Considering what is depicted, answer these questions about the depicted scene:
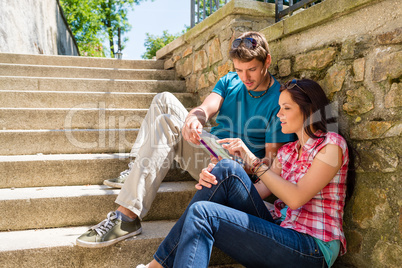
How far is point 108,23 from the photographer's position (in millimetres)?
16141

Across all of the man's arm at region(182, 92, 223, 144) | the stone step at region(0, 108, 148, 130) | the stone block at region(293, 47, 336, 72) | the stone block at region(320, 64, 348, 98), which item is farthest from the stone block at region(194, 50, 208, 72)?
the stone block at region(320, 64, 348, 98)

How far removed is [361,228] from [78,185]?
1821mm

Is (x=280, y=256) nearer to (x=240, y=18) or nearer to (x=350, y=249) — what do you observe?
(x=350, y=249)

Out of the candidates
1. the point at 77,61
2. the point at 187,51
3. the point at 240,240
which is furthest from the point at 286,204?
the point at 77,61

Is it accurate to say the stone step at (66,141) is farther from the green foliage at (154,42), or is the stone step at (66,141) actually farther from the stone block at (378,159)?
the green foliage at (154,42)

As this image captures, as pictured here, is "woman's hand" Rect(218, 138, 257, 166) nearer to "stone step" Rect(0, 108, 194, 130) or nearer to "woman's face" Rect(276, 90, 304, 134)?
"woman's face" Rect(276, 90, 304, 134)

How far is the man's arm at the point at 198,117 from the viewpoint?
6.15 feet

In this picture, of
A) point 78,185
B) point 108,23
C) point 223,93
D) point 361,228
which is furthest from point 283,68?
point 108,23

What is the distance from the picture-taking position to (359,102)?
1.55 m

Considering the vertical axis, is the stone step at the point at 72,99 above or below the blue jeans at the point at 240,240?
above

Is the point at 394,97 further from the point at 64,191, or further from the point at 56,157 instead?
the point at 56,157

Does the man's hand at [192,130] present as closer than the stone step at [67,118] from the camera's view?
Yes

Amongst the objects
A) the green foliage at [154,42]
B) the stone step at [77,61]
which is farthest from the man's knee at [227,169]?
the green foliage at [154,42]

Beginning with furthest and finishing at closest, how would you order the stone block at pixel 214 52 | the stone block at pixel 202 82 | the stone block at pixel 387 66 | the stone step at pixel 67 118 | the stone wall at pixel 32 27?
1. the stone wall at pixel 32 27
2. the stone block at pixel 202 82
3. the stone block at pixel 214 52
4. the stone step at pixel 67 118
5. the stone block at pixel 387 66
